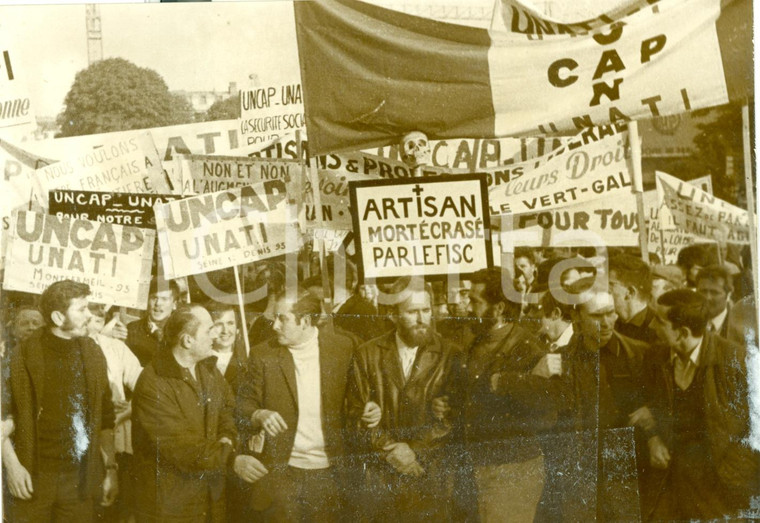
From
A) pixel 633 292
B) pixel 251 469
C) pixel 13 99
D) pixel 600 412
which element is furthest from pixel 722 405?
pixel 13 99

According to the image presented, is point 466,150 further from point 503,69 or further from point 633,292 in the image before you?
point 633,292

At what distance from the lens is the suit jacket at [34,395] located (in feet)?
15.4

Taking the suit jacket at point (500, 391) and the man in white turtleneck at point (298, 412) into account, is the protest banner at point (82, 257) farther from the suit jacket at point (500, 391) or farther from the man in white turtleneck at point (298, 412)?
the suit jacket at point (500, 391)

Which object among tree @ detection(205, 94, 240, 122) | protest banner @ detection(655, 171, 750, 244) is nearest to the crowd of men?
protest banner @ detection(655, 171, 750, 244)

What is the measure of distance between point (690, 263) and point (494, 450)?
1376 millimetres

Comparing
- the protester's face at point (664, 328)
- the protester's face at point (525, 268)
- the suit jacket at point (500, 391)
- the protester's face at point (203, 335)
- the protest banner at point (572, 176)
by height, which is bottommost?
the suit jacket at point (500, 391)

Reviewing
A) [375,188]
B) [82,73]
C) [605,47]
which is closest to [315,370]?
[375,188]

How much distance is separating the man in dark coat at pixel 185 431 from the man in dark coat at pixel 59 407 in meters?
0.20

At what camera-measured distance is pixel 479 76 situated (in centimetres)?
476

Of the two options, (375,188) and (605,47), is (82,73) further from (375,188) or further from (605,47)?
(605,47)

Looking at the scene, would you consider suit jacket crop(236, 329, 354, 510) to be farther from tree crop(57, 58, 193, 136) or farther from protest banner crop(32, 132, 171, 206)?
tree crop(57, 58, 193, 136)

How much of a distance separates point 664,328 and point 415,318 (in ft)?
4.16

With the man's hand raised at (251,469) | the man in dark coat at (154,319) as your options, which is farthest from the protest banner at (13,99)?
the man's hand raised at (251,469)

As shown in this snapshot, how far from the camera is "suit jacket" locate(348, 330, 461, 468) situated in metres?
4.73
